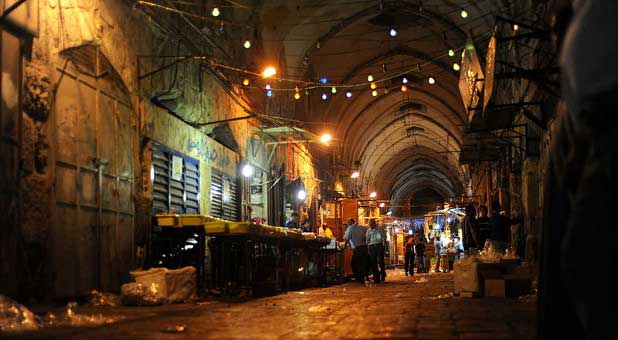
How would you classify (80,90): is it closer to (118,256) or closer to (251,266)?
(118,256)

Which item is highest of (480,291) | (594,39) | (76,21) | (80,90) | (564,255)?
(76,21)

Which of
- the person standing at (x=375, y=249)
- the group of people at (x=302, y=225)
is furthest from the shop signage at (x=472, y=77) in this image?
the group of people at (x=302, y=225)

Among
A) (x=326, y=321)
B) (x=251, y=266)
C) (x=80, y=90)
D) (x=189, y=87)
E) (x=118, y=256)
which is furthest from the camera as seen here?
(x=189, y=87)

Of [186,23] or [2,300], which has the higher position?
[186,23]

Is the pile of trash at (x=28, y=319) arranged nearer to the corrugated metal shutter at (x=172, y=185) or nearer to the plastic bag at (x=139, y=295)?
the plastic bag at (x=139, y=295)

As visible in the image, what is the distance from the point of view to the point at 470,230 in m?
12.9

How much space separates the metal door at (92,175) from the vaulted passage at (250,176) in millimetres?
36

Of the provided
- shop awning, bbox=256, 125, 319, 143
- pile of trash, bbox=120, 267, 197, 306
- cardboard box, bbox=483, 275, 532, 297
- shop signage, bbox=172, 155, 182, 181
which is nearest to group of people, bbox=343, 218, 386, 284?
shop awning, bbox=256, 125, 319, 143

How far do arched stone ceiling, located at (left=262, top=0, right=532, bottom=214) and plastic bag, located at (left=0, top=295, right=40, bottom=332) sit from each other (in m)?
12.4

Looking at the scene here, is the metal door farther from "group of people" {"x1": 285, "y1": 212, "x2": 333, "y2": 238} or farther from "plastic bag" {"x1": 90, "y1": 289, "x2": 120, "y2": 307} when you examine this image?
"group of people" {"x1": 285, "y1": 212, "x2": 333, "y2": 238}

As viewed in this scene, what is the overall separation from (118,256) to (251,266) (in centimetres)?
234

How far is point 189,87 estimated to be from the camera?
1372 centimetres

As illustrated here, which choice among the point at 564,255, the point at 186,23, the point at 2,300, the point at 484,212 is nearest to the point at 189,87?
the point at 186,23

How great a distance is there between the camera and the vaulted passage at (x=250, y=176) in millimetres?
1675
